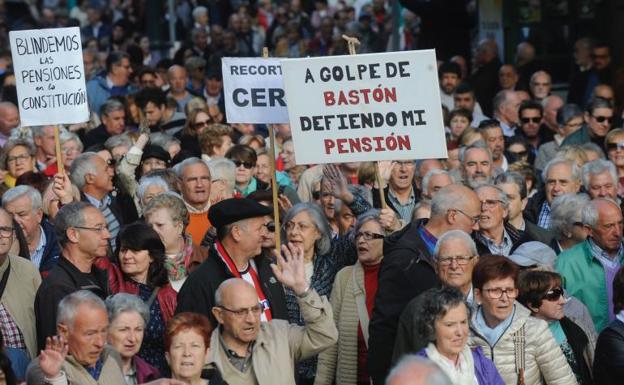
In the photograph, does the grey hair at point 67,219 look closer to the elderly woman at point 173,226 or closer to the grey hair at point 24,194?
the elderly woman at point 173,226

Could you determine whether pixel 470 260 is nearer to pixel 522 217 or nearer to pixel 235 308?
pixel 235 308

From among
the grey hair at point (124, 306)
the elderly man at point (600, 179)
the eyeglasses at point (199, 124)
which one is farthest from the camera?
the eyeglasses at point (199, 124)

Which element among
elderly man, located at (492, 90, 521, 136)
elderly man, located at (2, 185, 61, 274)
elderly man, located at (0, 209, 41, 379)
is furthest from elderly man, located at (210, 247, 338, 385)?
elderly man, located at (492, 90, 521, 136)

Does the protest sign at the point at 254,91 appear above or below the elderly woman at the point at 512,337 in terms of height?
above

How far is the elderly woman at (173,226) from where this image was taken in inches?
432

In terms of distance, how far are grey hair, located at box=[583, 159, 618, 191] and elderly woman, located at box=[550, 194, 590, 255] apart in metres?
1.20

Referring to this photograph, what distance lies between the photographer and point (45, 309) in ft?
31.9

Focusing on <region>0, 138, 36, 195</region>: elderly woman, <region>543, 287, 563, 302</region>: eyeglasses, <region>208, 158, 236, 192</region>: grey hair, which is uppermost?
<region>0, 138, 36, 195</region>: elderly woman

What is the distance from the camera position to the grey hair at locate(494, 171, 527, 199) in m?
12.8

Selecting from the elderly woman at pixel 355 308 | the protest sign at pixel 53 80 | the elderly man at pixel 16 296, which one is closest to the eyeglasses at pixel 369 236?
the elderly woman at pixel 355 308

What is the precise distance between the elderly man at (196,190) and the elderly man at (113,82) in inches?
283

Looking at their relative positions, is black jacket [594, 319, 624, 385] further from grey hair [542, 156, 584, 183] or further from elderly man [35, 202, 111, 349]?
grey hair [542, 156, 584, 183]

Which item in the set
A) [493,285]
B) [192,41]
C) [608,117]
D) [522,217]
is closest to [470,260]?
[493,285]

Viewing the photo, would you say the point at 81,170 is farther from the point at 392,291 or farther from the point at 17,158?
the point at 392,291
